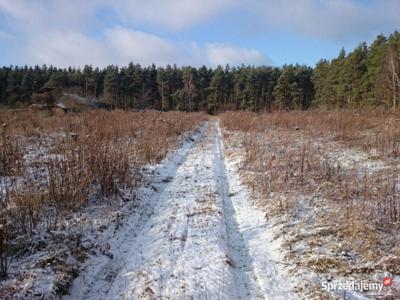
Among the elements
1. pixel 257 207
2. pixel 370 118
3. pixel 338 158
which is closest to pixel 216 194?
pixel 257 207

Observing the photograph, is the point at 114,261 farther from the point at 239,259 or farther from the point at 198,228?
the point at 239,259

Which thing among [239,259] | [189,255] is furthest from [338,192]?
[189,255]

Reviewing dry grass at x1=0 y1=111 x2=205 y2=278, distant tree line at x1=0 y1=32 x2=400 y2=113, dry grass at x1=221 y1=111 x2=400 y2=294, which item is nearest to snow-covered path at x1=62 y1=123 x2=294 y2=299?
dry grass at x1=221 y1=111 x2=400 y2=294

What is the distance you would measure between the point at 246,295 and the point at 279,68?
56217 millimetres

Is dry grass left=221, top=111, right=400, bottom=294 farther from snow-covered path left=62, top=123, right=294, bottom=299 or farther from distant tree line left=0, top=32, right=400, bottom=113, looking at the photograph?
distant tree line left=0, top=32, right=400, bottom=113

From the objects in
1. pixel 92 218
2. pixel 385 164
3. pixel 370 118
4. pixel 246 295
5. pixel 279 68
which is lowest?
pixel 246 295

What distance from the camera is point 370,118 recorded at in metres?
12.2

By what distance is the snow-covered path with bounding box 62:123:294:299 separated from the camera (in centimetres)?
321

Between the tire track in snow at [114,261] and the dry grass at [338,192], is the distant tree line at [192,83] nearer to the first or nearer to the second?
the dry grass at [338,192]

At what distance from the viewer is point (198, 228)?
184 inches

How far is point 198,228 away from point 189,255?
820 mm

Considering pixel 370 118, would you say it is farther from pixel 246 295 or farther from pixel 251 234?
pixel 246 295

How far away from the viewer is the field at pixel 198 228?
10.7 ft

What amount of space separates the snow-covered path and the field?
2 centimetres
